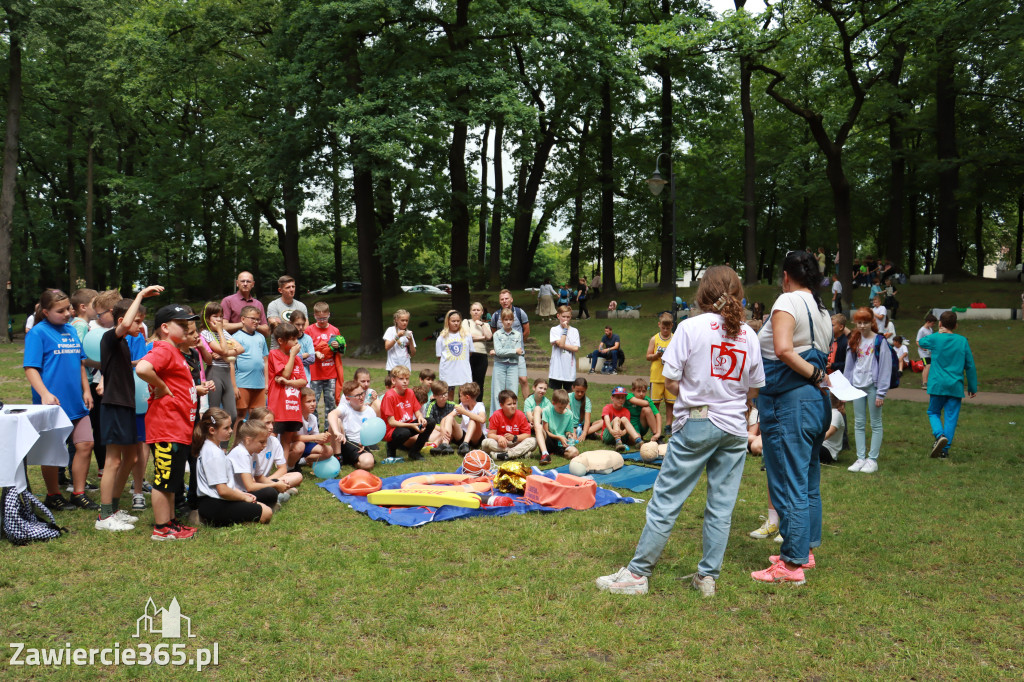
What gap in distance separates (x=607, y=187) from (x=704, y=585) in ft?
82.5

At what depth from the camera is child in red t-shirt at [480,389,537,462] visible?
9.02 m

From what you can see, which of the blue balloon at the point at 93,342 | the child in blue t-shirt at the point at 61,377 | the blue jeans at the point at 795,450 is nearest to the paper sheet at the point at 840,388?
the blue jeans at the point at 795,450

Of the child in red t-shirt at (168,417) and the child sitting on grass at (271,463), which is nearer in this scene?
the child in red t-shirt at (168,417)

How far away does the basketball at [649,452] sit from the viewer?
9.05 meters

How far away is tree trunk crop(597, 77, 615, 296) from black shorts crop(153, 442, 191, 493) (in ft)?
75.7

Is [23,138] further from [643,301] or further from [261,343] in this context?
[261,343]

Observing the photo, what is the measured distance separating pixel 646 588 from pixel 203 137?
94.0ft

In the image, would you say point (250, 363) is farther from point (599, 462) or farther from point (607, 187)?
point (607, 187)

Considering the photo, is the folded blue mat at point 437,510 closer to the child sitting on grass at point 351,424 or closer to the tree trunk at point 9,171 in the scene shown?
the child sitting on grass at point 351,424

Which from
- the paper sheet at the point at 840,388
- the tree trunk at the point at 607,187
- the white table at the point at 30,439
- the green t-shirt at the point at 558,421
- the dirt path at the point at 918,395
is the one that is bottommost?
the dirt path at the point at 918,395

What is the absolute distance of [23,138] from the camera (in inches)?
1342

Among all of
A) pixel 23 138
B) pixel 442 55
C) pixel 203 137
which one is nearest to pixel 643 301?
pixel 442 55

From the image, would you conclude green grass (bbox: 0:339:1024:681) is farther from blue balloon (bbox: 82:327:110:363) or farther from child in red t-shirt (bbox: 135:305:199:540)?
blue balloon (bbox: 82:327:110:363)

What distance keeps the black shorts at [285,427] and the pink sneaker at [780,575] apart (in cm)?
504
